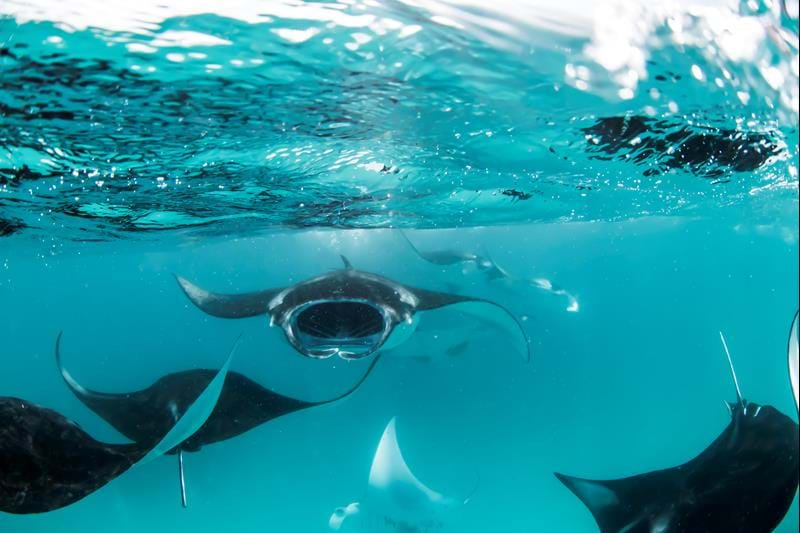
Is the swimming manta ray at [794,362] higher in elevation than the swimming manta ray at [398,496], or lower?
higher

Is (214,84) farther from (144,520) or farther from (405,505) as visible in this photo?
(144,520)

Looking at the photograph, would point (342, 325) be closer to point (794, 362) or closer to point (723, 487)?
point (723, 487)

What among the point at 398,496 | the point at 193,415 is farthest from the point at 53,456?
the point at 398,496

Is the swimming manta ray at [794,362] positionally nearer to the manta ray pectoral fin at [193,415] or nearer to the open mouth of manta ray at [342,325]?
the manta ray pectoral fin at [193,415]

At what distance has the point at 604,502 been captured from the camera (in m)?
5.40

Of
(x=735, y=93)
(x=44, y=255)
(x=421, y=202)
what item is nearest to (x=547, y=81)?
(x=735, y=93)

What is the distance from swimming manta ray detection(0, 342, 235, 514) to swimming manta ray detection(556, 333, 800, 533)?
4.21 metres

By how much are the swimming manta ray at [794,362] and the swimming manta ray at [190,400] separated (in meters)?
4.20

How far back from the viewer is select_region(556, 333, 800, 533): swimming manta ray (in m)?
4.59

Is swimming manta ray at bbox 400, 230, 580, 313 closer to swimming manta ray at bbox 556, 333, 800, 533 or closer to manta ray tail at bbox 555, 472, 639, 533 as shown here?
manta ray tail at bbox 555, 472, 639, 533

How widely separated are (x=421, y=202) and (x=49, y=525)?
2028 cm

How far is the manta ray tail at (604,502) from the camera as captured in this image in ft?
17.3

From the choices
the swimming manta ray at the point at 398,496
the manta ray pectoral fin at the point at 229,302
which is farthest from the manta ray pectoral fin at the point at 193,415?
the swimming manta ray at the point at 398,496

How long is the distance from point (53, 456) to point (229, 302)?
4052 mm
